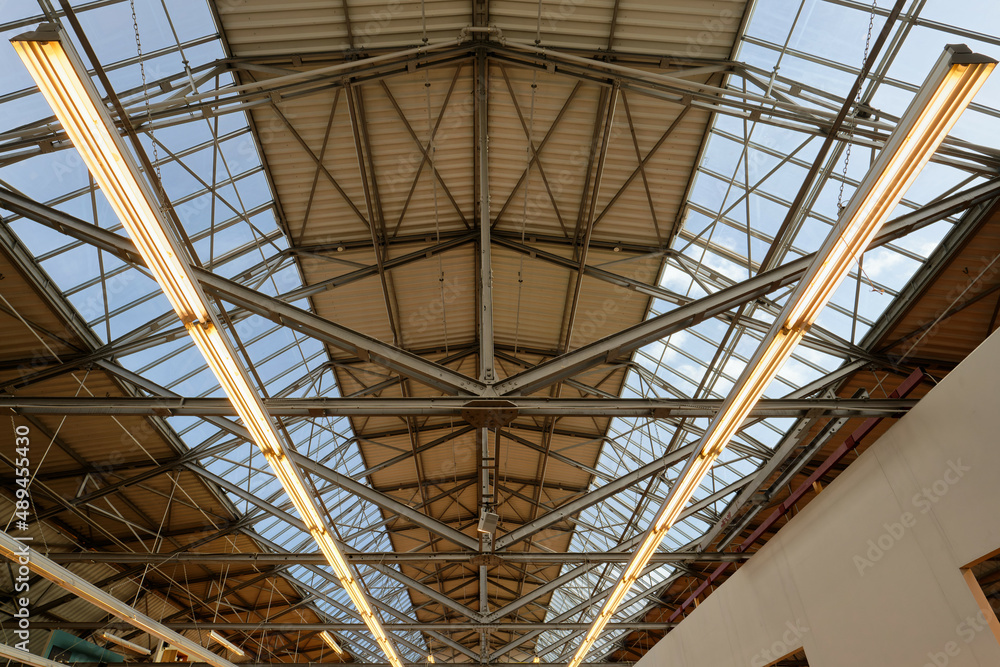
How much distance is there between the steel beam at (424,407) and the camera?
33.6 ft

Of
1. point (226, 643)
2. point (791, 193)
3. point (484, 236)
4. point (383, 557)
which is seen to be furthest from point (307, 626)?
point (791, 193)

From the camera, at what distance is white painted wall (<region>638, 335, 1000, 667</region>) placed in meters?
8.00

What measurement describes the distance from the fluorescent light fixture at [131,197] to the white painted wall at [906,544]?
9.53 m


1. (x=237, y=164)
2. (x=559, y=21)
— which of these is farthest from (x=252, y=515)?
(x=559, y=21)

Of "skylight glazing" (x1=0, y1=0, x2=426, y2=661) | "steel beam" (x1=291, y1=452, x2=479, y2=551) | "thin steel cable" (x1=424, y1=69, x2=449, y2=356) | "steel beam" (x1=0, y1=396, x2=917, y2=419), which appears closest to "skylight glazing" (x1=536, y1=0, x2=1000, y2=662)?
"steel beam" (x1=0, y1=396, x2=917, y2=419)

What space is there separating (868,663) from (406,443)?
16.1 m

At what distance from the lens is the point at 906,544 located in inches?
365

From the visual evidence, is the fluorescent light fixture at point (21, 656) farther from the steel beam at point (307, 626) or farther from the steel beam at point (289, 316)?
the steel beam at point (289, 316)

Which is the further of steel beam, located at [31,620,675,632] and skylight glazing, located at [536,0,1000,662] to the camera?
steel beam, located at [31,620,675,632]

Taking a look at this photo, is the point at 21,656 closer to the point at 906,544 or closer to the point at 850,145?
the point at 906,544

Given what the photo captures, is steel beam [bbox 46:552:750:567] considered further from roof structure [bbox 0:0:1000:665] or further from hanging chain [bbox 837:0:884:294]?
hanging chain [bbox 837:0:884:294]
